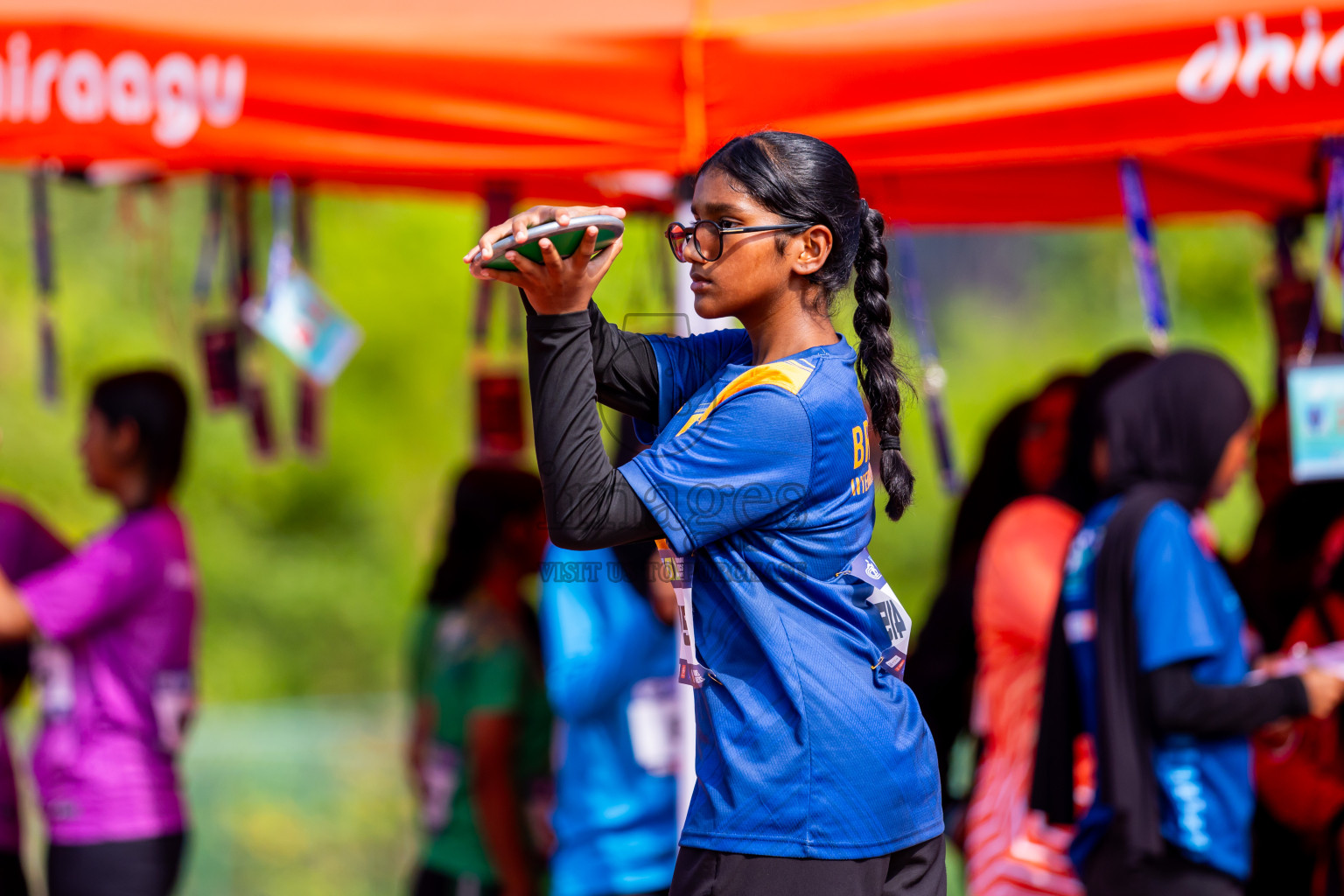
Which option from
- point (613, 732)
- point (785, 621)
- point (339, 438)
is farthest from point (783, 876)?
point (339, 438)

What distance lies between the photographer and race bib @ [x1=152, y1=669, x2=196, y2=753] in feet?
11.1

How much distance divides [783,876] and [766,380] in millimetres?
520

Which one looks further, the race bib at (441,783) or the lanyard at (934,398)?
the race bib at (441,783)

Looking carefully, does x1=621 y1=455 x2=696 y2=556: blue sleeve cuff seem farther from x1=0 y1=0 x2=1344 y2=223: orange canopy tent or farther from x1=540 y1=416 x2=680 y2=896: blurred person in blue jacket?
x1=540 y1=416 x2=680 y2=896: blurred person in blue jacket

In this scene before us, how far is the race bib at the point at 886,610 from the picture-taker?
1641 mm

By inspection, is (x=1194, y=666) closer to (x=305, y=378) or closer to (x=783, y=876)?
(x=783, y=876)

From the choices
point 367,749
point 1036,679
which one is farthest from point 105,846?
point 367,749

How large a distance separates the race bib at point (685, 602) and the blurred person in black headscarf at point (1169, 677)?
1335 mm

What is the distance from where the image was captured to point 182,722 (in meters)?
3.43

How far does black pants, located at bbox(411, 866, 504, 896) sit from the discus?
8.12 ft

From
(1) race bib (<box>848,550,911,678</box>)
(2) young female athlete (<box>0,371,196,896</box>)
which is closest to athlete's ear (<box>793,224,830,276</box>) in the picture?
(1) race bib (<box>848,550,911,678</box>)

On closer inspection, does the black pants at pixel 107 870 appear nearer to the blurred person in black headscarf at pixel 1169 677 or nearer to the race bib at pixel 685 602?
the blurred person in black headscarf at pixel 1169 677

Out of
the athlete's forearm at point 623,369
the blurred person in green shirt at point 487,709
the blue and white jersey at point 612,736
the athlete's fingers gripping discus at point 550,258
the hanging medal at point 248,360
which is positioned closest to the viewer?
the athlete's fingers gripping discus at point 550,258

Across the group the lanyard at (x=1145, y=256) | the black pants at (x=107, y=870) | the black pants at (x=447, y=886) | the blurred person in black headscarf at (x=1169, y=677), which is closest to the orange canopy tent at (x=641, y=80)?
the lanyard at (x=1145, y=256)
